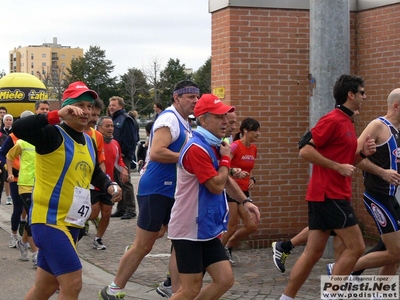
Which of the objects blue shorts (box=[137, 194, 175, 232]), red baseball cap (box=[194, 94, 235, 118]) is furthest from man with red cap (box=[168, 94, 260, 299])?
blue shorts (box=[137, 194, 175, 232])

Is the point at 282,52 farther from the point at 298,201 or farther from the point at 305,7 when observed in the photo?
the point at 298,201

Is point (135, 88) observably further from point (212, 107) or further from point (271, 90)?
point (212, 107)

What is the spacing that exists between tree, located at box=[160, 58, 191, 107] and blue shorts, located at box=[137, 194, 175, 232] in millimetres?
58305

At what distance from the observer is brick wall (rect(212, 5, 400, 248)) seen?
945 cm

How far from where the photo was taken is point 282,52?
9.64 metres

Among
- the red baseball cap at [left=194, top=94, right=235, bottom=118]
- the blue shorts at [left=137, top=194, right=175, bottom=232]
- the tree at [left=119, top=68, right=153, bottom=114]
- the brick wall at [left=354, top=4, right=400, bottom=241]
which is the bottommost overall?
the blue shorts at [left=137, top=194, right=175, bottom=232]

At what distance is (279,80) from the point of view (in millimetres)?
9648

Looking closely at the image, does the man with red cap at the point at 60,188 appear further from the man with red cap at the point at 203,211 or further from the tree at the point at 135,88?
the tree at the point at 135,88

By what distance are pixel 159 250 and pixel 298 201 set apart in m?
2.05

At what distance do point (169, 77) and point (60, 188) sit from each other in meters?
64.4

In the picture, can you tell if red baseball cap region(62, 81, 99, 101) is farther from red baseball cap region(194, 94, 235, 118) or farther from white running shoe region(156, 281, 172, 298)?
white running shoe region(156, 281, 172, 298)

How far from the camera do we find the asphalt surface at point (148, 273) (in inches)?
291

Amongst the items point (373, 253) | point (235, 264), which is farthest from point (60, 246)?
point (235, 264)

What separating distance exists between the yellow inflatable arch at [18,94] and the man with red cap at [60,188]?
31.9m
